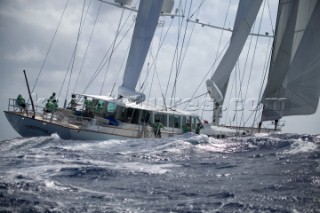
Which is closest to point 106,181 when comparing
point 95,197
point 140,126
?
point 95,197

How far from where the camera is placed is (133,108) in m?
26.9

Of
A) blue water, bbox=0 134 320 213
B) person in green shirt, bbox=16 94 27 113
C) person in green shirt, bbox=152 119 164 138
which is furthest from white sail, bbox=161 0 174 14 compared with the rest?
blue water, bbox=0 134 320 213

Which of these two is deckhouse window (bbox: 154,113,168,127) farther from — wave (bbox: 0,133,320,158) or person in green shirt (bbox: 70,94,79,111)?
person in green shirt (bbox: 70,94,79,111)

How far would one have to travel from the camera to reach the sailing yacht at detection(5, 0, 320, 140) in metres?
25.8

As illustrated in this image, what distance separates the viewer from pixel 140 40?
93.2 ft

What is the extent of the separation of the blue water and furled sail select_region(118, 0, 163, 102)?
7930 millimetres

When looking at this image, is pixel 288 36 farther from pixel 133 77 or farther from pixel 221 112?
pixel 133 77

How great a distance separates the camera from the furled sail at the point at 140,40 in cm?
2798

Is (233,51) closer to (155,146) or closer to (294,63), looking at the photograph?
(294,63)

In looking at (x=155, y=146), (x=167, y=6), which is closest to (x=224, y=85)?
(x=167, y=6)

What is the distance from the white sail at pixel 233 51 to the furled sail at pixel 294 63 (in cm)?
205

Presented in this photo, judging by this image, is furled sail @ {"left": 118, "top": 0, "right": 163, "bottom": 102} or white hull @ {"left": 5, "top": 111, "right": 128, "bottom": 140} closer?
white hull @ {"left": 5, "top": 111, "right": 128, "bottom": 140}

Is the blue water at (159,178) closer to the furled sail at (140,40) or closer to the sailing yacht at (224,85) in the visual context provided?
the sailing yacht at (224,85)

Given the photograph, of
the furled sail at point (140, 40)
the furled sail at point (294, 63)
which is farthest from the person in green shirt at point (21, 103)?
the furled sail at point (294, 63)
